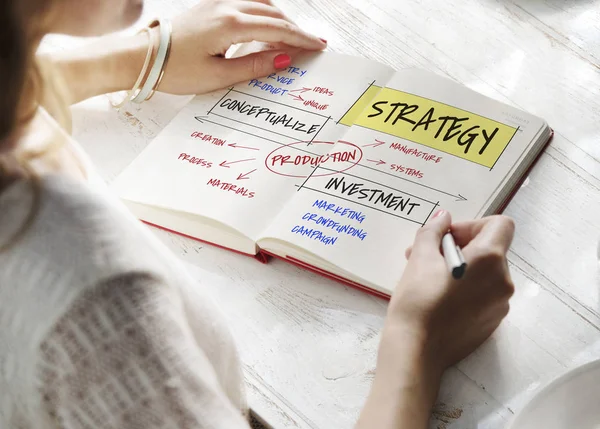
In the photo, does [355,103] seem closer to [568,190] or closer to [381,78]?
[381,78]

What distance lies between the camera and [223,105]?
93 centimetres

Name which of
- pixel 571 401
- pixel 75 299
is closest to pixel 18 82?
pixel 75 299

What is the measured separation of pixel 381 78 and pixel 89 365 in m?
0.57

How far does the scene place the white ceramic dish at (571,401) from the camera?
22.9 inches

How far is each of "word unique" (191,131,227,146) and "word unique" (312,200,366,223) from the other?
16cm

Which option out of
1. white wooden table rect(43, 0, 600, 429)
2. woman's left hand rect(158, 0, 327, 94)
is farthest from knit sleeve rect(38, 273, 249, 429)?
woman's left hand rect(158, 0, 327, 94)

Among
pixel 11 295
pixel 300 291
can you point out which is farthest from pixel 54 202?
pixel 300 291

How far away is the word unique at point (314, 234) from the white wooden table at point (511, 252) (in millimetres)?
39

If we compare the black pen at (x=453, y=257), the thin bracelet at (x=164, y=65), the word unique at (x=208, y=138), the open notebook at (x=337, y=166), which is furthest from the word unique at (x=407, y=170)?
the thin bracelet at (x=164, y=65)

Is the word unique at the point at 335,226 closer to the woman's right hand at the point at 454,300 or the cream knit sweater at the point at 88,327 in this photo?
the woman's right hand at the point at 454,300

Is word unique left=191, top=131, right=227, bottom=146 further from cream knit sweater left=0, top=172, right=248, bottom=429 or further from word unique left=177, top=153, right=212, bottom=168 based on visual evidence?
cream knit sweater left=0, top=172, right=248, bottom=429

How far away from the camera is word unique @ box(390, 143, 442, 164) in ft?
2.63

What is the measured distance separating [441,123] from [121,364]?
0.50m

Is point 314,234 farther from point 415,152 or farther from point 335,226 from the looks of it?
point 415,152
